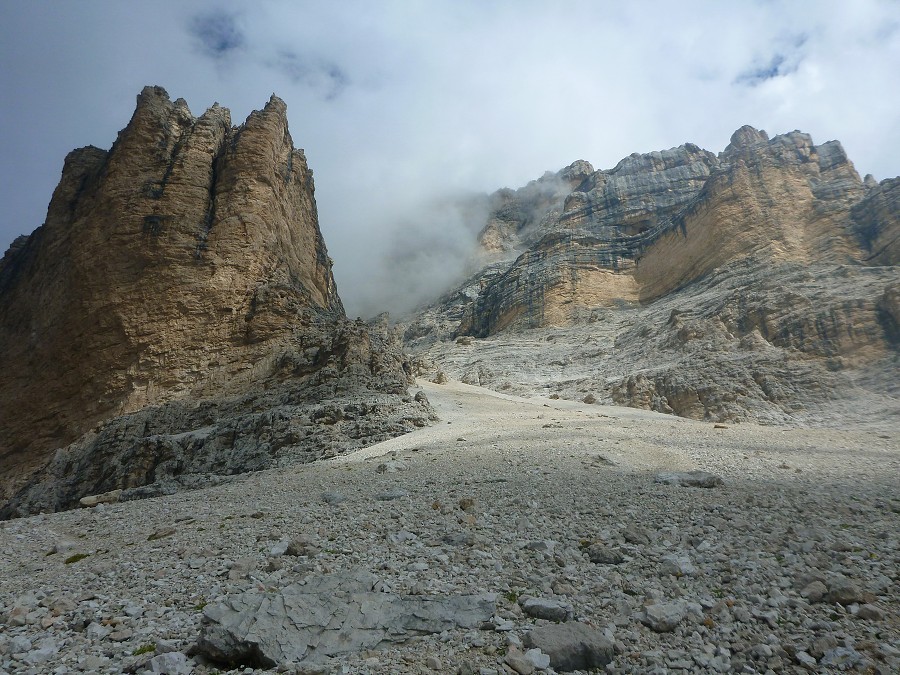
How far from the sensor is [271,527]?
24.3ft

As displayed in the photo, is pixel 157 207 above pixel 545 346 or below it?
above

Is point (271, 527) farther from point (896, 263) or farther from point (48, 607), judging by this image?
point (896, 263)

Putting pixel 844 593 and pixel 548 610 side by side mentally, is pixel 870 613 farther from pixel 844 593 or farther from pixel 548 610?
pixel 548 610

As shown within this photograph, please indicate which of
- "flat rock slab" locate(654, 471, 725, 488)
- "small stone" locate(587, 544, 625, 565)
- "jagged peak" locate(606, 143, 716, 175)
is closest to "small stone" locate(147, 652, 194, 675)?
"small stone" locate(587, 544, 625, 565)

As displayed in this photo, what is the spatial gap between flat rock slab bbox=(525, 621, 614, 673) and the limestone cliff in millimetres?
32558

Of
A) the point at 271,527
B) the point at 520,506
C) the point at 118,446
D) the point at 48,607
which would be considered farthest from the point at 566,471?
the point at 118,446

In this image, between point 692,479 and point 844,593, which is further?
point 692,479

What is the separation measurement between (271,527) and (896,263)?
56647 mm

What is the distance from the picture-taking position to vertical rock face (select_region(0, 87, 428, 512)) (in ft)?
85.4

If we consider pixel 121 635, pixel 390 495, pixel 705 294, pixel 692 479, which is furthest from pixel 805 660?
pixel 705 294

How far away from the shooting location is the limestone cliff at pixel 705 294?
3422cm

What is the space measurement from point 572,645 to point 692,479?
6.87 meters

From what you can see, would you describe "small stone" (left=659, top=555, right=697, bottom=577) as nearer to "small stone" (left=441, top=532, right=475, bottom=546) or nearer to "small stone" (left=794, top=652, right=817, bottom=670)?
"small stone" (left=794, top=652, right=817, bottom=670)

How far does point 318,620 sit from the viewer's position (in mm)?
4262
